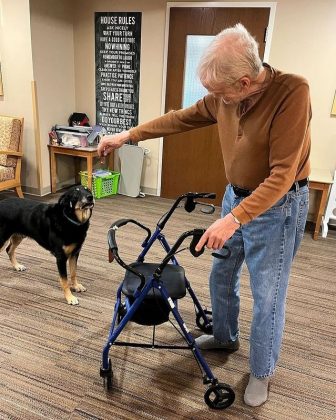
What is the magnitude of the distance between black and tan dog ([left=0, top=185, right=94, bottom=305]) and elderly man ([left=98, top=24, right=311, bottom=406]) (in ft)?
1.82

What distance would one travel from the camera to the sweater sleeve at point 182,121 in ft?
5.24

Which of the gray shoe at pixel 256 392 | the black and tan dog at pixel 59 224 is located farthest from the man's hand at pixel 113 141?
the gray shoe at pixel 256 392

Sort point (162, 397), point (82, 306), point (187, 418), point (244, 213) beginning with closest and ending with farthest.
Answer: point (244, 213)
point (187, 418)
point (162, 397)
point (82, 306)

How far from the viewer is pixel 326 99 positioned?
3605mm

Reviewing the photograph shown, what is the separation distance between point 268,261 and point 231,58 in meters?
0.77

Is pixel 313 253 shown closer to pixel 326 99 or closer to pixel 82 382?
pixel 326 99

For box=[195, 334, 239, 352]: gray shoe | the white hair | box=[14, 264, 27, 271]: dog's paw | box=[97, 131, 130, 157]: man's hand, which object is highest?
the white hair

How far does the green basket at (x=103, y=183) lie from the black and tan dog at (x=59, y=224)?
1.95m

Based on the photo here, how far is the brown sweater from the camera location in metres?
1.15

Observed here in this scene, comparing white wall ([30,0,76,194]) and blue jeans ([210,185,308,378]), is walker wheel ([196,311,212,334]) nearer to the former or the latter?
blue jeans ([210,185,308,378])

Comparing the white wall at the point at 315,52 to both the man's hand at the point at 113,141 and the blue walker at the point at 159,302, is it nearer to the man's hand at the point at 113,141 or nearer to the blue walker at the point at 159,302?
the blue walker at the point at 159,302

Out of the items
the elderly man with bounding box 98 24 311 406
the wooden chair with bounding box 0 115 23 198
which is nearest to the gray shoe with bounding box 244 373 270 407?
the elderly man with bounding box 98 24 311 406

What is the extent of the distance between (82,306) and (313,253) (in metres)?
2.15

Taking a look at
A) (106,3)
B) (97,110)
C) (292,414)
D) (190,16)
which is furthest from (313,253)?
(106,3)
